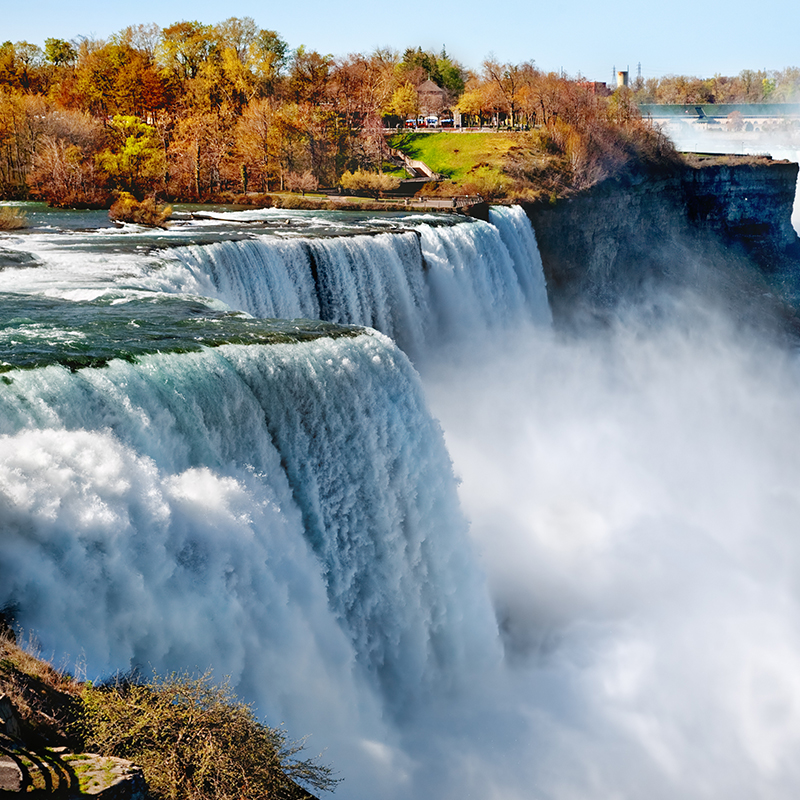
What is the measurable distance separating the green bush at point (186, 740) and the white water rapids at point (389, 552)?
25.7 inches

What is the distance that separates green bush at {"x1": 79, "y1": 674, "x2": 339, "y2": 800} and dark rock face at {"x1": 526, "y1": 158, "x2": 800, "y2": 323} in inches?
1053

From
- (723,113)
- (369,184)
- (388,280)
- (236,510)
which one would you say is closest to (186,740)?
(236,510)

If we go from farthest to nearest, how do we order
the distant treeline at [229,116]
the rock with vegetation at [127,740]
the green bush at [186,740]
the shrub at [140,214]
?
the distant treeline at [229,116], the shrub at [140,214], the green bush at [186,740], the rock with vegetation at [127,740]

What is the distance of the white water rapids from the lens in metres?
8.33

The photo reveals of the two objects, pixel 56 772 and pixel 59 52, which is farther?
pixel 59 52

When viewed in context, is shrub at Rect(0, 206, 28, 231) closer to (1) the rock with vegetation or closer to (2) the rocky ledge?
(1) the rock with vegetation

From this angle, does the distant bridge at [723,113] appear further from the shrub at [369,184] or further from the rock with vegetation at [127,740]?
the rock with vegetation at [127,740]

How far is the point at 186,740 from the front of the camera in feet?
22.4

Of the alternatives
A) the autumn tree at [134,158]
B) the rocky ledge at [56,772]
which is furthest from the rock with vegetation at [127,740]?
the autumn tree at [134,158]

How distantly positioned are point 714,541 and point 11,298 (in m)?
15.0

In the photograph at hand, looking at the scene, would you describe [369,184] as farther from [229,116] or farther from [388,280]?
[388,280]

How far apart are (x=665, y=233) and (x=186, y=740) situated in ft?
131

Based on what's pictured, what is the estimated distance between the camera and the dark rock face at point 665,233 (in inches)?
1355

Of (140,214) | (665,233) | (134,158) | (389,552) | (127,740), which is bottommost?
(389,552)
